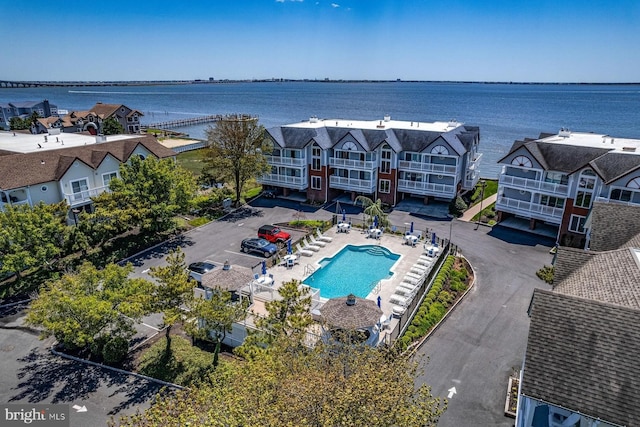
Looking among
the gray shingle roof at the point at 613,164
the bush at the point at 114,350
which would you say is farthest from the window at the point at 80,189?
the gray shingle roof at the point at 613,164

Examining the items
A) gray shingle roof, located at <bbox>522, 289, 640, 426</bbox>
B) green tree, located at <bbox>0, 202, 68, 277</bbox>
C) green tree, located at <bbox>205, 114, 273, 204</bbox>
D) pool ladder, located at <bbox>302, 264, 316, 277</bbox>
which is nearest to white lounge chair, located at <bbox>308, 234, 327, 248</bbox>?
pool ladder, located at <bbox>302, 264, 316, 277</bbox>

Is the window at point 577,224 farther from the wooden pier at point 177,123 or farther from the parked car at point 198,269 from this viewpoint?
the wooden pier at point 177,123

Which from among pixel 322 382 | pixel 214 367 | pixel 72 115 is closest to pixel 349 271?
pixel 214 367

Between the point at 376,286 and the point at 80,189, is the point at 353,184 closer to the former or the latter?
the point at 376,286

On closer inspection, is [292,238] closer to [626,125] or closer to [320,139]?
[320,139]

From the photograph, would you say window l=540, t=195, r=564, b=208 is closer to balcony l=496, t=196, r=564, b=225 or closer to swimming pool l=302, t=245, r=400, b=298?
balcony l=496, t=196, r=564, b=225
